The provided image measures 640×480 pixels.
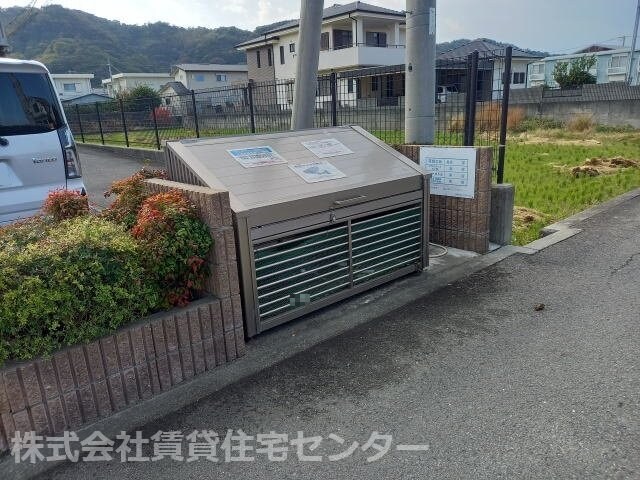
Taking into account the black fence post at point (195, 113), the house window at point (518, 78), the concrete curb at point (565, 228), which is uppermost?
the house window at point (518, 78)

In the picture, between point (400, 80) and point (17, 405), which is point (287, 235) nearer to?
point (17, 405)

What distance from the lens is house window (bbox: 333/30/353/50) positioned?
28.6m

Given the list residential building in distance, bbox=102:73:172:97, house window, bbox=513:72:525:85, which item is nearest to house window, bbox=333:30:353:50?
house window, bbox=513:72:525:85

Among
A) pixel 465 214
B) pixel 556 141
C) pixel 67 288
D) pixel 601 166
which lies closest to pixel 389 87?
pixel 465 214

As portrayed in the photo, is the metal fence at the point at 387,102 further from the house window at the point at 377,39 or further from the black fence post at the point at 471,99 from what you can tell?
the house window at the point at 377,39

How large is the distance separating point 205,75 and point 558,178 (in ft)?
149

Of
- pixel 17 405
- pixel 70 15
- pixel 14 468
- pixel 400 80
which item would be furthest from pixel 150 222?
pixel 70 15

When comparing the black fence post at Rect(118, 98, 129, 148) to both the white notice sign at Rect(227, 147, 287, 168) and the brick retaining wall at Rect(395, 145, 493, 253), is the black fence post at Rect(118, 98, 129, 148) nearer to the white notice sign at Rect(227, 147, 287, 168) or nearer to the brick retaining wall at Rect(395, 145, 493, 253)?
the brick retaining wall at Rect(395, 145, 493, 253)

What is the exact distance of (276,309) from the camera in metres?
3.37

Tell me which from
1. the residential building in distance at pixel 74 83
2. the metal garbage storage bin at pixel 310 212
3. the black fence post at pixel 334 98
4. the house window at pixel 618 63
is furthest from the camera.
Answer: the residential building in distance at pixel 74 83

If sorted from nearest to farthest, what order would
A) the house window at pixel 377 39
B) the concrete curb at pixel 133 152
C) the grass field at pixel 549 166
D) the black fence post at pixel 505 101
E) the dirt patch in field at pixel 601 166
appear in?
1. the black fence post at pixel 505 101
2. the grass field at pixel 549 166
3. the dirt patch in field at pixel 601 166
4. the concrete curb at pixel 133 152
5. the house window at pixel 377 39

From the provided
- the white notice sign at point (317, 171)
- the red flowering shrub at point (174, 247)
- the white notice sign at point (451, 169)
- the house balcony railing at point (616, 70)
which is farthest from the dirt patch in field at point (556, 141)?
the house balcony railing at point (616, 70)

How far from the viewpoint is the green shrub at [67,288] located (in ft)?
7.31

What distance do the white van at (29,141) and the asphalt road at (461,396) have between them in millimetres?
2901
